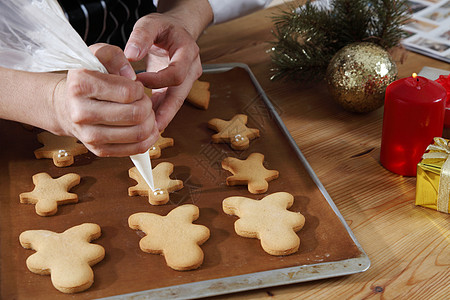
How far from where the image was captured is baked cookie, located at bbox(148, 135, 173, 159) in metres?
1.04

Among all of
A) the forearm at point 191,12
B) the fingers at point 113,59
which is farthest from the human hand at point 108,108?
the forearm at point 191,12

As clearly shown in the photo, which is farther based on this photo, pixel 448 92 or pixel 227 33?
pixel 227 33

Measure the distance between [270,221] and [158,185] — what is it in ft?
0.75

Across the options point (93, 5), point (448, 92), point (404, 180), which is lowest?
point (404, 180)

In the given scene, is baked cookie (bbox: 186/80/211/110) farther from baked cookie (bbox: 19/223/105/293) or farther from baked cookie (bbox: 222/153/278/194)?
baked cookie (bbox: 19/223/105/293)

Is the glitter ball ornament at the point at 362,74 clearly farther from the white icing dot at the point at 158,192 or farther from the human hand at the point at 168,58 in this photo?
the white icing dot at the point at 158,192

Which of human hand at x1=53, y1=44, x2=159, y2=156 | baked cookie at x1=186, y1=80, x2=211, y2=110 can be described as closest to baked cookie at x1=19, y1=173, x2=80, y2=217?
human hand at x1=53, y1=44, x2=159, y2=156

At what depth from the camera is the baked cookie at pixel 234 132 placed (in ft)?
3.49

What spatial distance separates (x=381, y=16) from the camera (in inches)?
46.2

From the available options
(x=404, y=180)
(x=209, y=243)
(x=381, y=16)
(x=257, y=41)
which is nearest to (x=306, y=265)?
(x=209, y=243)

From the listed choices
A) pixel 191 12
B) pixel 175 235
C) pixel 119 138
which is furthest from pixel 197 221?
pixel 191 12

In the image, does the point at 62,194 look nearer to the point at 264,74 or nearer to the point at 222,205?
the point at 222,205

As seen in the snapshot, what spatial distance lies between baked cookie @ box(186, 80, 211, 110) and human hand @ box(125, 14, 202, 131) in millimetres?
111

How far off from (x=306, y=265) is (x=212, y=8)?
77 cm
